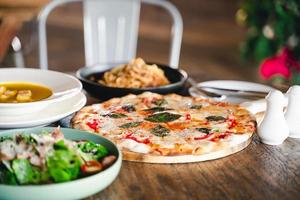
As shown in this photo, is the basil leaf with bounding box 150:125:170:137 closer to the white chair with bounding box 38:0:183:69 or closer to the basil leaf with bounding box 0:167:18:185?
the basil leaf with bounding box 0:167:18:185

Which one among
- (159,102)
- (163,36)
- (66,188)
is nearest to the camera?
(66,188)

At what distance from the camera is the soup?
4.76ft

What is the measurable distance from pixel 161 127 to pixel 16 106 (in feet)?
1.22

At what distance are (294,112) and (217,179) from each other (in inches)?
14.9

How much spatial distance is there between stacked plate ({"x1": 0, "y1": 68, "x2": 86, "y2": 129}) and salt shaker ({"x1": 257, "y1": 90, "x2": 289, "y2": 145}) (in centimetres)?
50

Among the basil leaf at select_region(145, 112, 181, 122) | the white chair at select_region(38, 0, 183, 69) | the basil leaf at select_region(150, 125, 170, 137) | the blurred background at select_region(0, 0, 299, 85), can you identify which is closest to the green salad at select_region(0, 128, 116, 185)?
the basil leaf at select_region(150, 125, 170, 137)

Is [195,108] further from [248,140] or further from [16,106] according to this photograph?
[16,106]

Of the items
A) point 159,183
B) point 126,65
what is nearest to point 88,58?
point 126,65

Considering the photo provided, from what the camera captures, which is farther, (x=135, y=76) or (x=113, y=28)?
(x=113, y=28)

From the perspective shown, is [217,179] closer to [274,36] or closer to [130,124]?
[130,124]

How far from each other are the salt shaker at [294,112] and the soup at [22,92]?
685mm

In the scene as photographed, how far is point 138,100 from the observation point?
1564 mm

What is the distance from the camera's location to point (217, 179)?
1156mm

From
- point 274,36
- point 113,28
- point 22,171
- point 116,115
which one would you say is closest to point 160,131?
point 116,115
